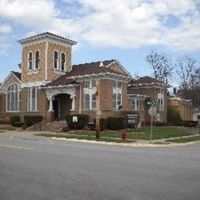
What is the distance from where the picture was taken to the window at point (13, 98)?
51875 mm

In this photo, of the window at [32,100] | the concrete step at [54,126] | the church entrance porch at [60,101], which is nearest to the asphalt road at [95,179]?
the concrete step at [54,126]

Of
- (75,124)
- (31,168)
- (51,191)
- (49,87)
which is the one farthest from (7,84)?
(51,191)

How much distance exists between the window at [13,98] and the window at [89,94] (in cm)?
1031

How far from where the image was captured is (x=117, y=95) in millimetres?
44438

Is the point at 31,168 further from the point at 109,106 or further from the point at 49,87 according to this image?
the point at 49,87

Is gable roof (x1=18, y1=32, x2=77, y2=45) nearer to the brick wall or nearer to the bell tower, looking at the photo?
the bell tower

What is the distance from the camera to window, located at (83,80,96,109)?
43844 millimetres

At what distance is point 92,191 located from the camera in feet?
34.3

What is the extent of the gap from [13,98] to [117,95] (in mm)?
13865

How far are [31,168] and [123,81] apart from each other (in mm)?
31096

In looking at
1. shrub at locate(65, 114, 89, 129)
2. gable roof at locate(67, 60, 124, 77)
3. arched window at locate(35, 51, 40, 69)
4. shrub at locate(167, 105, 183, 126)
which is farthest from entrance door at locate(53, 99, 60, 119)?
shrub at locate(167, 105, 183, 126)

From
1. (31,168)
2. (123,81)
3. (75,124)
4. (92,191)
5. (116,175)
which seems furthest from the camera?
(123,81)

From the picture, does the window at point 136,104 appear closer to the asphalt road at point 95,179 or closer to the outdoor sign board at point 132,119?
the outdoor sign board at point 132,119

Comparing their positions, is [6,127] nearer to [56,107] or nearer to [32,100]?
[32,100]
